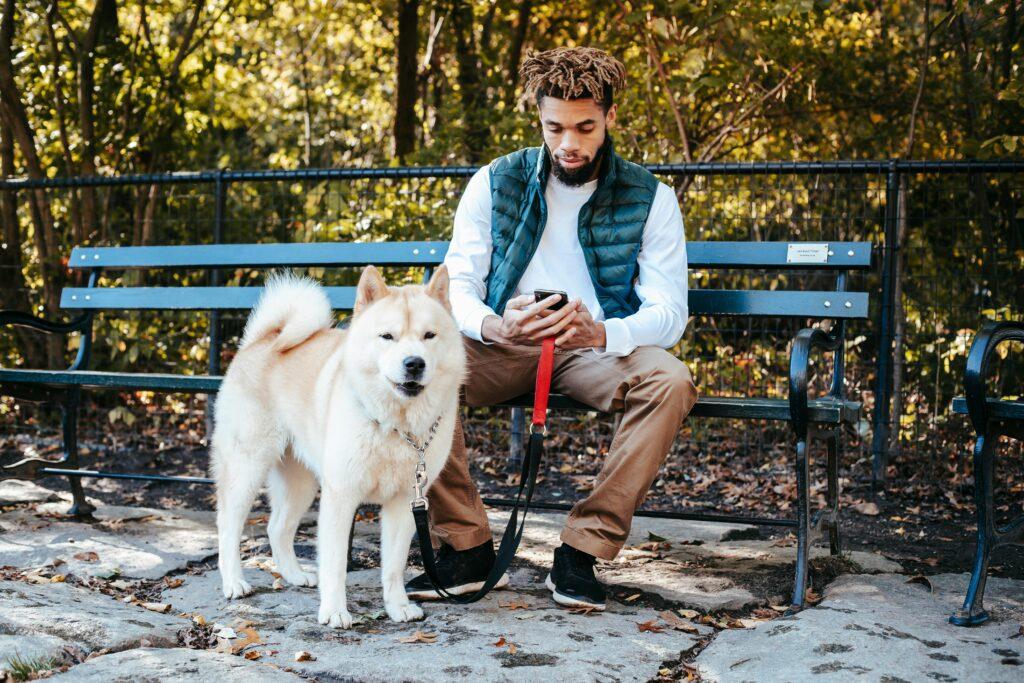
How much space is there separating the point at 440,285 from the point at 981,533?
170 centimetres

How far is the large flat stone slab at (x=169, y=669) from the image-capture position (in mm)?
2217

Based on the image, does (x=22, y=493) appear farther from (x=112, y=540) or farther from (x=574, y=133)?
(x=574, y=133)

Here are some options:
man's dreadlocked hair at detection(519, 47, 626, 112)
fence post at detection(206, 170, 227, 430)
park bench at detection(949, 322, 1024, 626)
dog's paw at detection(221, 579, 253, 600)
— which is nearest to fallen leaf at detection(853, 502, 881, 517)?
park bench at detection(949, 322, 1024, 626)

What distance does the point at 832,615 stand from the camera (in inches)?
108

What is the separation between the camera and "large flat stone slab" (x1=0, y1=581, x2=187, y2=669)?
240 cm

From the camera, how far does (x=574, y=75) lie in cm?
308

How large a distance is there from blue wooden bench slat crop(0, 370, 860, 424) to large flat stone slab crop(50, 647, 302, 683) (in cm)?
124

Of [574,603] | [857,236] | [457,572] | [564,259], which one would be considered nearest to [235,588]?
[457,572]

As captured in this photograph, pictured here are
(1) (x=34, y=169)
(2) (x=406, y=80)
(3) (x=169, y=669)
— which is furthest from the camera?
(2) (x=406, y=80)

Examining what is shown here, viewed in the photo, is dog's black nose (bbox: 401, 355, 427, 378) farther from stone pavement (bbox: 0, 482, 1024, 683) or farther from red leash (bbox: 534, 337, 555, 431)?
stone pavement (bbox: 0, 482, 1024, 683)

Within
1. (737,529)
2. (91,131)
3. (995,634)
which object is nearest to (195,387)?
(737,529)

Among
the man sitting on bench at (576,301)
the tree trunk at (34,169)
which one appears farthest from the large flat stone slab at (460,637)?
the tree trunk at (34,169)

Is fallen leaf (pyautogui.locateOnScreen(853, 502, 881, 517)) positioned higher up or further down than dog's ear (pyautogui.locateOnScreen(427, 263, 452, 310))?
further down

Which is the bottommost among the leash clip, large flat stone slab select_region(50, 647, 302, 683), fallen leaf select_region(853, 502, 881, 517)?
fallen leaf select_region(853, 502, 881, 517)
